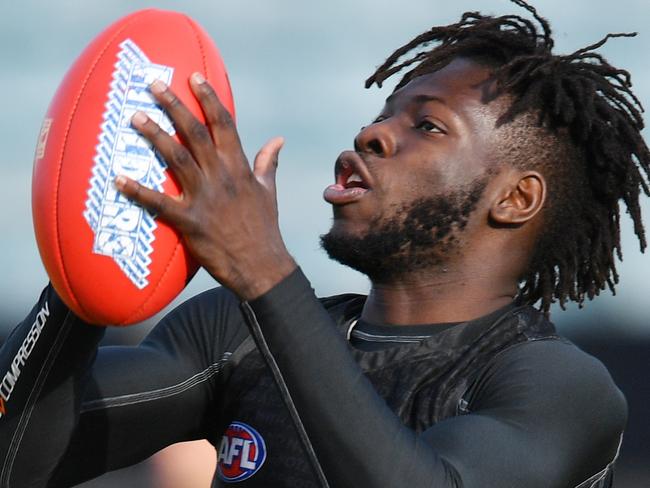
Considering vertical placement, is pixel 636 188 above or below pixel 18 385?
above

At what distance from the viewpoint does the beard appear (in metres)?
3.11

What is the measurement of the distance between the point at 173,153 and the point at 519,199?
1.23 metres

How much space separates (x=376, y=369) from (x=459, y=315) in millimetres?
311

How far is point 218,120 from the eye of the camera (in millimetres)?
2383

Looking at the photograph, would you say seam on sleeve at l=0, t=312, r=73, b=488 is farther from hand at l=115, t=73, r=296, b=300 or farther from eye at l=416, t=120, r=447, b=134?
eye at l=416, t=120, r=447, b=134

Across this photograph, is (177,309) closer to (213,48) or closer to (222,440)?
(222,440)

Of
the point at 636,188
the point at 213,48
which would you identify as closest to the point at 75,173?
the point at 213,48

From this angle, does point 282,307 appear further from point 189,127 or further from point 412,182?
point 412,182

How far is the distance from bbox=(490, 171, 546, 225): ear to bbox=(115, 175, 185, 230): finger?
111 cm

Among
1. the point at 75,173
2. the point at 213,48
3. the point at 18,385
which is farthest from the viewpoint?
the point at 18,385

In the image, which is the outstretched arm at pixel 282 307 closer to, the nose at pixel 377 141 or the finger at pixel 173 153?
the finger at pixel 173 153

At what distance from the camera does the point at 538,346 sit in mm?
2859

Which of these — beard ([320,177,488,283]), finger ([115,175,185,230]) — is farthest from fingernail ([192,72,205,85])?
beard ([320,177,488,283])

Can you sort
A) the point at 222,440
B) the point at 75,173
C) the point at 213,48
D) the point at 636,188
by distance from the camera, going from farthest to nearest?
1. the point at 636,188
2. the point at 222,440
3. the point at 213,48
4. the point at 75,173
